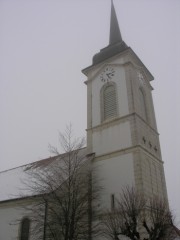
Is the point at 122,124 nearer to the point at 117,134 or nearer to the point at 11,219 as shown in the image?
the point at 117,134

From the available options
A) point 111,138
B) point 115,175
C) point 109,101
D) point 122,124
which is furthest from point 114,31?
point 115,175

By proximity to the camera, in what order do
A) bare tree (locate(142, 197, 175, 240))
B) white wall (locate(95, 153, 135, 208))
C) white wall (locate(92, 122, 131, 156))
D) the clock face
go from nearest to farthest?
bare tree (locate(142, 197, 175, 240)), white wall (locate(95, 153, 135, 208)), white wall (locate(92, 122, 131, 156)), the clock face

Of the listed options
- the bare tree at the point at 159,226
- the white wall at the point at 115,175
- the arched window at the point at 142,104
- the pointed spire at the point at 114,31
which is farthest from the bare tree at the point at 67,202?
the pointed spire at the point at 114,31

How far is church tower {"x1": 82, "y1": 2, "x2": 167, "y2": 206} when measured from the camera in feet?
73.3

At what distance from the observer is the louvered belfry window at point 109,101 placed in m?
26.6

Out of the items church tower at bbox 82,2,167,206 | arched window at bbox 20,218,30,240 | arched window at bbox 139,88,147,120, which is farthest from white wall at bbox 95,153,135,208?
arched window at bbox 20,218,30,240

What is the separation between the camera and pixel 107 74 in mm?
29062

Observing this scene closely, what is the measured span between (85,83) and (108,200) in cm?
1349

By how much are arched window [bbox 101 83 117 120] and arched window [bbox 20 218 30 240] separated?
10.7 meters

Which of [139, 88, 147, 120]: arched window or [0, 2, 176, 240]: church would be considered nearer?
[0, 2, 176, 240]: church

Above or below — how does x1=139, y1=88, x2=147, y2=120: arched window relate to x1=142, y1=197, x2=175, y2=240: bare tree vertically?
above

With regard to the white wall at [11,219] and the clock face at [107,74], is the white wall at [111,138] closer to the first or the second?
the clock face at [107,74]

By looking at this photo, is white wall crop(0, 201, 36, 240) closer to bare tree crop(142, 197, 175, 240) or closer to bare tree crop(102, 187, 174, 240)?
bare tree crop(102, 187, 174, 240)

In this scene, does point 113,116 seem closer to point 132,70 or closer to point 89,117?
point 89,117
